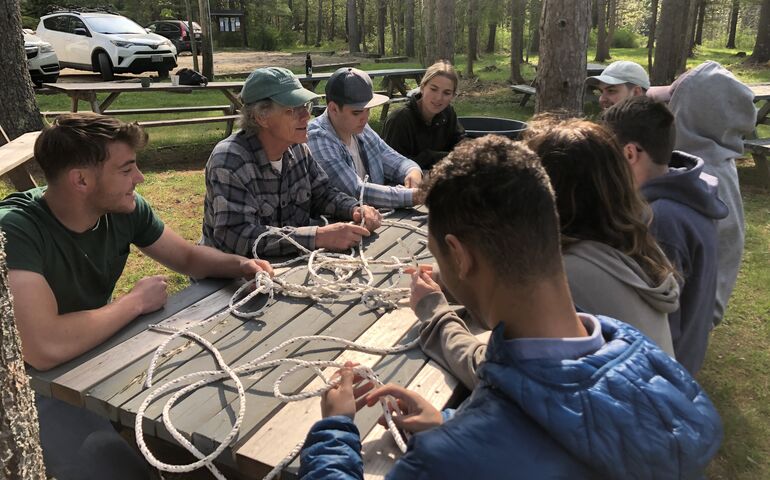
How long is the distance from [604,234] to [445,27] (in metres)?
11.0

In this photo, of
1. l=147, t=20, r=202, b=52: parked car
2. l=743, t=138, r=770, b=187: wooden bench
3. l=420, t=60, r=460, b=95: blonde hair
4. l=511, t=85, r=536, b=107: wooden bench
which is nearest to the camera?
l=420, t=60, r=460, b=95: blonde hair

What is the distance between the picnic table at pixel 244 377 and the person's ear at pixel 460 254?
1.79 ft

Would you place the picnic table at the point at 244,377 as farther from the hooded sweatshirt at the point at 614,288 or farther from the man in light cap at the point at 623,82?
the man in light cap at the point at 623,82

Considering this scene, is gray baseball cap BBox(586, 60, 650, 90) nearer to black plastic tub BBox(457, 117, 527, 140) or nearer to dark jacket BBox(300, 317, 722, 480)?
black plastic tub BBox(457, 117, 527, 140)

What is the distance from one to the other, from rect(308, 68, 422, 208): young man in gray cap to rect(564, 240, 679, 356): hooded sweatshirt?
1729mm

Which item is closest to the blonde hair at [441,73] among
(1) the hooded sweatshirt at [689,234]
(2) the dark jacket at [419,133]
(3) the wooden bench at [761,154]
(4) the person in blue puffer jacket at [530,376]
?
(2) the dark jacket at [419,133]

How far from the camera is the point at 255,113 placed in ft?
9.13

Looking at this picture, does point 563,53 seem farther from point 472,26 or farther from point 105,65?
point 105,65

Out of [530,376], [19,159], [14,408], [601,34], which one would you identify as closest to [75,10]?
[601,34]

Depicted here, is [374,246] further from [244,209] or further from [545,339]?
[545,339]

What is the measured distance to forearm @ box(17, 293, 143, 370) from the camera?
1732 millimetres

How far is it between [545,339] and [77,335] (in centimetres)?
144

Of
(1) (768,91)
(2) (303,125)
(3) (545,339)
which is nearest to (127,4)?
(1) (768,91)

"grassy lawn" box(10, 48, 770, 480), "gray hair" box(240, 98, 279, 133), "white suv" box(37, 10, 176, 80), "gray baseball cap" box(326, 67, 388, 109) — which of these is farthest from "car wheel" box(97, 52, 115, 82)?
"gray hair" box(240, 98, 279, 133)
